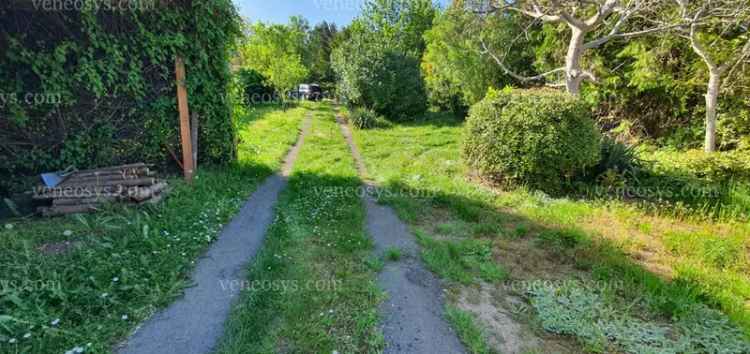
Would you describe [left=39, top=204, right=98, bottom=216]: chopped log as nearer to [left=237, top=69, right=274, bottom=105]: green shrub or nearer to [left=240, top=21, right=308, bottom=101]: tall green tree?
[left=240, top=21, right=308, bottom=101]: tall green tree

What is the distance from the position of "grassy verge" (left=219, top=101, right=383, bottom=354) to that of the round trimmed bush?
265 cm

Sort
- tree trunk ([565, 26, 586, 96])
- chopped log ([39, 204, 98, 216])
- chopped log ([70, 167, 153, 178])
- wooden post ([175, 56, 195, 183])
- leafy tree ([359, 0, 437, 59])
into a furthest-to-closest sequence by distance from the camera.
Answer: leafy tree ([359, 0, 437, 59])
tree trunk ([565, 26, 586, 96])
wooden post ([175, 56, 195, 183])
chopped log ([70, 167, 153, 178])
chopped log ([39, 204, 98, 216])

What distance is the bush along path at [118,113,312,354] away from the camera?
6.56 feet

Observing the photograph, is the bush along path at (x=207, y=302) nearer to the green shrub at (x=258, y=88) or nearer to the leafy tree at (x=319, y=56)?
the green shrub at (x=258, y=88)

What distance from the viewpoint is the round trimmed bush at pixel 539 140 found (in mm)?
4781

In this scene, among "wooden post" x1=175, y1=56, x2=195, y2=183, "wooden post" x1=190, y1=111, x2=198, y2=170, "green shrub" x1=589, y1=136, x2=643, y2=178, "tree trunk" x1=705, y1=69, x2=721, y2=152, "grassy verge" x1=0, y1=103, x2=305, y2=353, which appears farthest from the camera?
"tree trunk" x1=705, y1=69, x2=721, y2=152

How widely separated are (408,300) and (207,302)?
5.39ft

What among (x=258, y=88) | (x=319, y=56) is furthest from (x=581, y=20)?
(x=319, y=56)

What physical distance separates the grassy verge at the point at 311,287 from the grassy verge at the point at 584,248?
2.38 ft

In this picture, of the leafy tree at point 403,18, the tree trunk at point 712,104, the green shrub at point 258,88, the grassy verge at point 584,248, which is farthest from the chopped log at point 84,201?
the leafy tree at point 403,18

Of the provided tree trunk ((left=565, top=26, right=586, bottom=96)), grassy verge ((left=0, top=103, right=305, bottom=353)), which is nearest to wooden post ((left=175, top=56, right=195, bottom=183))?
grassy verge ((left=0, top=103, right=305, bottom=353))

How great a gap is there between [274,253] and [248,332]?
1144 mm

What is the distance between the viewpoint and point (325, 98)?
31.1 m

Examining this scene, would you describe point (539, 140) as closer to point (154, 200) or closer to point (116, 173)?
point (154, 200)
